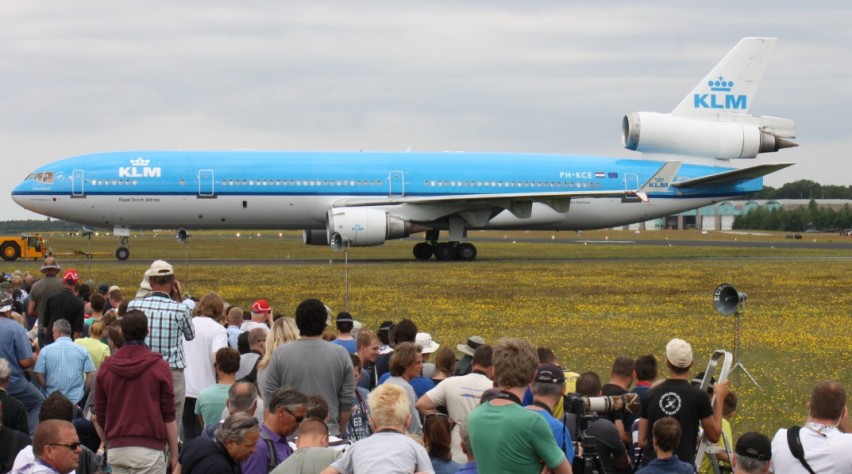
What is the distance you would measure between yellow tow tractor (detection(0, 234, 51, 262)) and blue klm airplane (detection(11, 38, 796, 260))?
28.4 feet

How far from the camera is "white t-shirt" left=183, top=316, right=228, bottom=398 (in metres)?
10.9

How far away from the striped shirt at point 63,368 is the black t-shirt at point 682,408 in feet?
16.8

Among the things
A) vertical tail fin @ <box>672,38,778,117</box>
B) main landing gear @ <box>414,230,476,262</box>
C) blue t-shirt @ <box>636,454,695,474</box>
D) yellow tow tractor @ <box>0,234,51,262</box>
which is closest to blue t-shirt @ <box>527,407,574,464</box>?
blue t-shirt @ <box>636,454,695,474</box>

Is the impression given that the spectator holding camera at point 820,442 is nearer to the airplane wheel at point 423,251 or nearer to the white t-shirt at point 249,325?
the white t-shirt at point 249,325

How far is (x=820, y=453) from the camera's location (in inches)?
276

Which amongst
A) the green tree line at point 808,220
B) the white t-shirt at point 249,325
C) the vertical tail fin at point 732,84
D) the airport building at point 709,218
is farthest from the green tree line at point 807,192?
the white t-shirt at point 249,325

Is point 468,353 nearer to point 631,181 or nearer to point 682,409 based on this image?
point 682,409

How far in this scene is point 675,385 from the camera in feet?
26.7

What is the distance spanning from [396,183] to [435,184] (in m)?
1.57

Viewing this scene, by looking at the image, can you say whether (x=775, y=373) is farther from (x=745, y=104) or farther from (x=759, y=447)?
(x=745, y=104)

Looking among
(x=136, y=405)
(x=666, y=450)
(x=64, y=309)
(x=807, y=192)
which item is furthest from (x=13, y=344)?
(x=807, y=192)

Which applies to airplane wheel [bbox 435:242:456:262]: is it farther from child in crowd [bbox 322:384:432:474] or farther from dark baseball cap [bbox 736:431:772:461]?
child in crowd [bbox 322:384:432:474]

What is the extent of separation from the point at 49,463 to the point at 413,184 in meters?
34.7

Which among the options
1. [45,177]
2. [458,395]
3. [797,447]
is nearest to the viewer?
[797,447]
